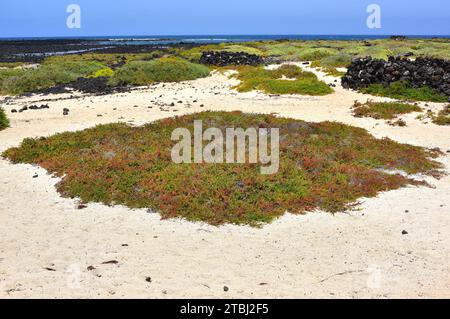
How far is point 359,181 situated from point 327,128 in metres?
6.62

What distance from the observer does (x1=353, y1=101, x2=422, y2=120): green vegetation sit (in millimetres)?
26553

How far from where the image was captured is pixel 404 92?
32.2 m

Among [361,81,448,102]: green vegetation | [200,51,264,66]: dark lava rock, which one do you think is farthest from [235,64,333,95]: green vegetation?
[200,51,264,66]: dark lava rock

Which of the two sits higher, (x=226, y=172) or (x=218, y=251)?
(x=226, y=172)

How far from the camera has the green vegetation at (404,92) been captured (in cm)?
3069

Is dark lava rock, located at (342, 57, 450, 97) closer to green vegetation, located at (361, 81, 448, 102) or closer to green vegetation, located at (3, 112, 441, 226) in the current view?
green vegetation, located at (361, 81, 448, 102)

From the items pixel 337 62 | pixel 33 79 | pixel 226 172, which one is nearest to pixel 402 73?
pixel 337 62

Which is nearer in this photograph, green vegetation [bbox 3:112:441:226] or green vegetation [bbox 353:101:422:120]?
green vegetation [bbox 3:112:441:226]

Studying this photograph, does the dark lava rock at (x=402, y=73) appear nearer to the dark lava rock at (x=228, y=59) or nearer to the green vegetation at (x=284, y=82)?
the green vegetation at (x=284, y=82)

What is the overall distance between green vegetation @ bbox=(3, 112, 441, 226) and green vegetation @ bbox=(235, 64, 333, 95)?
14.2 metres

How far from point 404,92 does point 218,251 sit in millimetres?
26074

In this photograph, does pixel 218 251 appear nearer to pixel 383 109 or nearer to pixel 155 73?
pixel 383 109

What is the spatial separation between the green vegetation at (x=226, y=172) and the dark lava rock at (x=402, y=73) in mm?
14368
